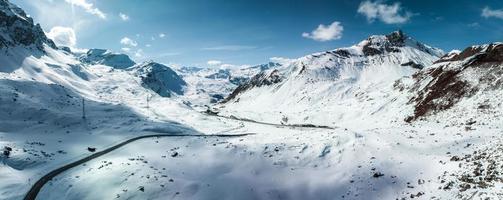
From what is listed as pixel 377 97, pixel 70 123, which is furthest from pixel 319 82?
pixel 70 123

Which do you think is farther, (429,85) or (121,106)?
(121,106)

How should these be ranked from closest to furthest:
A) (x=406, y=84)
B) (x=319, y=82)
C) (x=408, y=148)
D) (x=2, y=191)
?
(x=2, y=191) < (x=408, y=148) < (x=406, y=84) < (x=319, y=82)

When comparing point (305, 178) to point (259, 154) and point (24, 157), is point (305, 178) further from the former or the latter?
point (24, 157)

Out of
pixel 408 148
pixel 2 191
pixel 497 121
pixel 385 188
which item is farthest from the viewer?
pixel 497 121

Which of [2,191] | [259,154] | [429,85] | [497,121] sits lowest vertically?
[2,191]

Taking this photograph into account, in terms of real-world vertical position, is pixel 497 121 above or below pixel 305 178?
above

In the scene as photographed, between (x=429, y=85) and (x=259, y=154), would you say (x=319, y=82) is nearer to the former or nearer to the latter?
(x=429, y=85)
